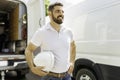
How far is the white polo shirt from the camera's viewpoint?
9.81 ft

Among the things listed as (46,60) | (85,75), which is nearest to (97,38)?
(85,75)

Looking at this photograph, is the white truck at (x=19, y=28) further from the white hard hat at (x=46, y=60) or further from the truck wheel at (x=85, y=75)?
the white hard hat at (x=46, y=60)

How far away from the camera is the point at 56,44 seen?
118 inches

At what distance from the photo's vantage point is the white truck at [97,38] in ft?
14.3

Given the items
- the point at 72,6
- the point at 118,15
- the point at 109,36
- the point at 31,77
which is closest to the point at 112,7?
the point at 118,15

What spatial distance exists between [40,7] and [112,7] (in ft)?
6.19

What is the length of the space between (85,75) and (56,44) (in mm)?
2382

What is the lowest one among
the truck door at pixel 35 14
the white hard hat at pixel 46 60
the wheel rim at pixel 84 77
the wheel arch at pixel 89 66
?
the wheel rim at pixel 84 77

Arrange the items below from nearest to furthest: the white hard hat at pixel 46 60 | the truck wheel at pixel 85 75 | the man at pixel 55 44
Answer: the white hard hat at pixel 46 60, the man at pixel 55 44, the truck wheel at pixel 85 75

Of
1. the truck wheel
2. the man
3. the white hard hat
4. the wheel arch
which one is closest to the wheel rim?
the truck wheel

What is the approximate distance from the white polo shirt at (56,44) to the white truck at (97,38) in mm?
1511

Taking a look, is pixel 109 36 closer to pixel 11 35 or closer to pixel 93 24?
pixel 93 24

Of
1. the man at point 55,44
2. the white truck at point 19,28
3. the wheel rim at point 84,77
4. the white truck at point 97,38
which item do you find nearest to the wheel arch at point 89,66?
the white truck at point 97,38

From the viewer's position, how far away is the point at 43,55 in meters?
2.86
